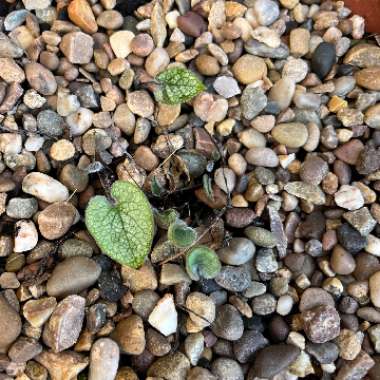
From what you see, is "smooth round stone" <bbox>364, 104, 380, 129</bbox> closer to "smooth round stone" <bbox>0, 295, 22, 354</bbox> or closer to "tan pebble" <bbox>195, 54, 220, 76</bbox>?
"tan pebble" <bbox>195, 54, 220, 76</bbox>

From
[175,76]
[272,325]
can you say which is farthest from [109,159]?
[272,325]

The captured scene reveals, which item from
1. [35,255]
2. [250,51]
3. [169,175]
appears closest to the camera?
[35,255]

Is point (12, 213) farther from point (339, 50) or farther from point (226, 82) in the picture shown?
point (339, 50)

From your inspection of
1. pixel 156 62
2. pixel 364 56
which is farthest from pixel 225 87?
pixel 364 56

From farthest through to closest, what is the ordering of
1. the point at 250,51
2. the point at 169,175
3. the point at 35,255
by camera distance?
the point at 250,51
the point at 169,175
the point at 35,255

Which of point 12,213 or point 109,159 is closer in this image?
point 12,213

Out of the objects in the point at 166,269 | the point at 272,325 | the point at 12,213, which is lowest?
the point at 272,325

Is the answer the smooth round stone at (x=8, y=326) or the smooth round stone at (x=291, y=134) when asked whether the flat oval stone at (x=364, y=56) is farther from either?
the smooth round stone at (x=8, y=326)
